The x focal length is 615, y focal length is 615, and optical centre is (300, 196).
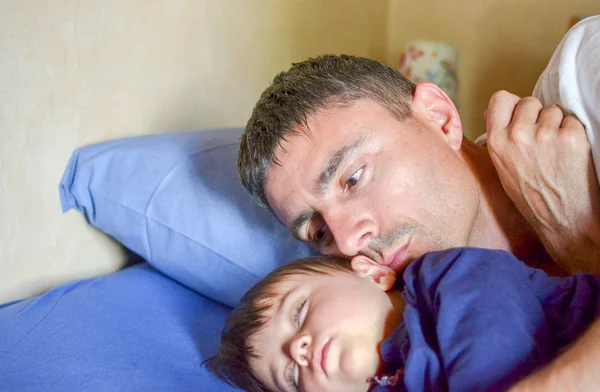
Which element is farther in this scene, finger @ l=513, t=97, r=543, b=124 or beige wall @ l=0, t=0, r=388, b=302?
beige wall @ l=0, t=0, r=388, b=302

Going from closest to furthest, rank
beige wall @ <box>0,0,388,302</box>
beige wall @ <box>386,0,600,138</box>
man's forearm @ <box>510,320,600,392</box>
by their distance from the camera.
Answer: man's forearm @ <box>510,320,600,392</box> < beige wall @ <box>0,0,388,302</box> < beige wall @ <box>386,0,600,138</box>

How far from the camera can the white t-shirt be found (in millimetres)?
996

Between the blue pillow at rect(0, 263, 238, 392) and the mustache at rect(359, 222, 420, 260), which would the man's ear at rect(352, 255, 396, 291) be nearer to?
the mustache at rect(359, 222, 420, 260)

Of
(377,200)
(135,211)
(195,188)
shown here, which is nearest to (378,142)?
(377,200)

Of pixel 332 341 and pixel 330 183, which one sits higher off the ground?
pixel 330 183

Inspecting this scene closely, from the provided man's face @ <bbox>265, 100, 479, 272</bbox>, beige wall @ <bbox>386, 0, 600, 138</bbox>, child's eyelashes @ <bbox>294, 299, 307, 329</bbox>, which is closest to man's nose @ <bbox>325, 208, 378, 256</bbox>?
man's face @ <bbox>265, 100, 479, 272</bbox>

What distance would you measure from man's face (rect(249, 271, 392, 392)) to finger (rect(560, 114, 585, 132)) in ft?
1.36

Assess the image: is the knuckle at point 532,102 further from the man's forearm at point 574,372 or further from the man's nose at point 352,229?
the man's forearm at point 574,372

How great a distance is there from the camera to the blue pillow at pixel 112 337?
1.02m

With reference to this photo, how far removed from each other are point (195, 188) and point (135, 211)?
143 mm

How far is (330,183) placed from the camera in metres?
1.05

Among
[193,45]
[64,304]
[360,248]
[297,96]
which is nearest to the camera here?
[360,248]

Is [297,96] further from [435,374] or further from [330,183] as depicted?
[435,374]

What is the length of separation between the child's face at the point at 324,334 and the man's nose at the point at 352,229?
0.05 metres
